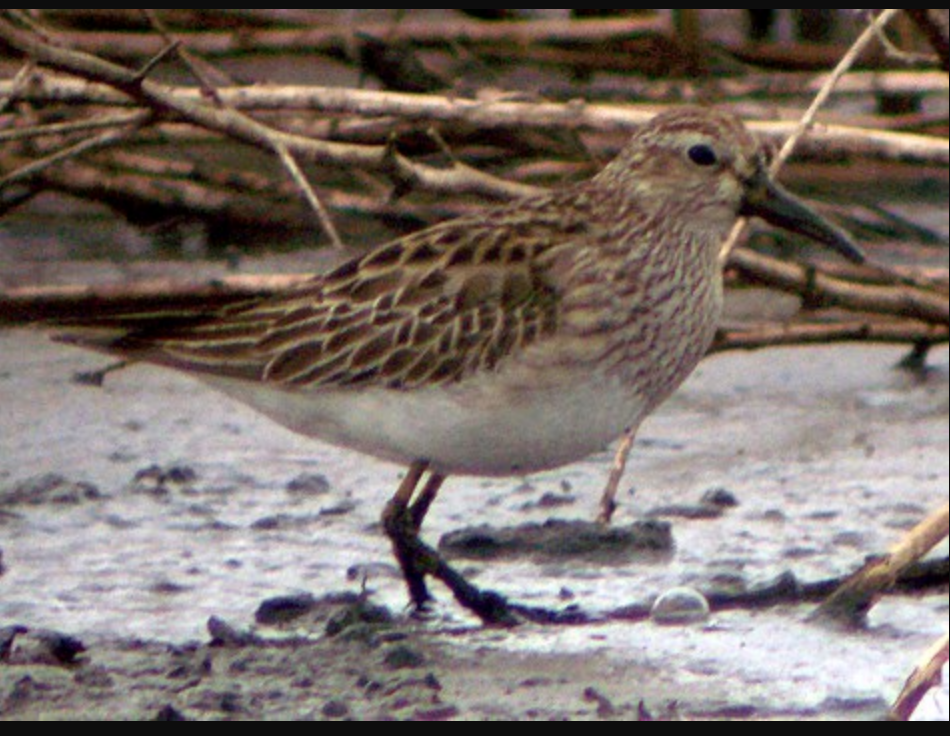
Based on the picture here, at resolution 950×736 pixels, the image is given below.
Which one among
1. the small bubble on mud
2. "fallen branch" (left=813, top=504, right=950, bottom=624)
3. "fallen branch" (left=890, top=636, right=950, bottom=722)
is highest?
the small bubble on mud

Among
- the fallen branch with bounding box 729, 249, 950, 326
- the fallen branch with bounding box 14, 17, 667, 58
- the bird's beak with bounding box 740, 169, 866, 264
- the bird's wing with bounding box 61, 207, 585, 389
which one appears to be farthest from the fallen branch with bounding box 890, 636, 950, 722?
the fallen branch with bounding box 14, 17, 667, 58

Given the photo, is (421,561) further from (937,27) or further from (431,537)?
(937,27)

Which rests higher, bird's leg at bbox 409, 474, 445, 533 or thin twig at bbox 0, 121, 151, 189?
thin twig at bbox 0, 121, 151, 189

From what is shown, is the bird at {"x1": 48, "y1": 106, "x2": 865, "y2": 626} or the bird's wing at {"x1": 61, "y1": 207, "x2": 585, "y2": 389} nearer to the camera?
the bird at {"x1": 48, "y1": 106, "x2": 865, "y2": 626}

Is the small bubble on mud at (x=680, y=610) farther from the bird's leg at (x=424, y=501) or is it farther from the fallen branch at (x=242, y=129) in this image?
the fallen branch at (x=242, y=129)

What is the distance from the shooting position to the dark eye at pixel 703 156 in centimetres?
489

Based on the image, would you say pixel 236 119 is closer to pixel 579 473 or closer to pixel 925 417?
pixel 579 473

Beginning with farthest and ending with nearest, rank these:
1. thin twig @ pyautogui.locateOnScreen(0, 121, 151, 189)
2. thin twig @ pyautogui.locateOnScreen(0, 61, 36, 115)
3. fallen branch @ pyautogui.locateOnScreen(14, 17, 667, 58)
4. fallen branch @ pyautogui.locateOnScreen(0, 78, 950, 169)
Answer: fallen branch @ pyautogui.locateOnScreen(14, 17, 667, 58) → fallen branch @ pyautogui.locateOnScreen(0, 78, 950, 169) → thin twig @ pyautogui.locateOnScreen(0, 121, 151, 189) → thin twig @ pyautogui.locateOnScreen(0, 61, 36, 115)

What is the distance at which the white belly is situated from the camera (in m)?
A: 4.45

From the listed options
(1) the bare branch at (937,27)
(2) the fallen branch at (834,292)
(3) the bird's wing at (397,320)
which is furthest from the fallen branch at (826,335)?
(3) the bird's wing at (397,320)

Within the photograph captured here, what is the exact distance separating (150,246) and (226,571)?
3632 mm

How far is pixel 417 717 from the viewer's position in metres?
3.80

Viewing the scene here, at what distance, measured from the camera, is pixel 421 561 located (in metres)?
4.62

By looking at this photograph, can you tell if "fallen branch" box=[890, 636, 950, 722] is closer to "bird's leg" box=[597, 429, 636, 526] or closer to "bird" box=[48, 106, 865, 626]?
"bird" box=[48, 106, 865, 626]
